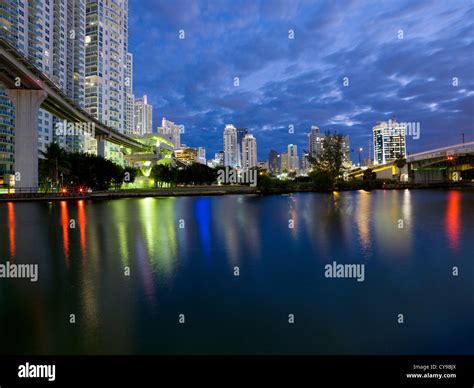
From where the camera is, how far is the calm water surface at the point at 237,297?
652 cm

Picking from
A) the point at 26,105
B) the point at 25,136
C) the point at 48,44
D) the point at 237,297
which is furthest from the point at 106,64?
the point at 237,297

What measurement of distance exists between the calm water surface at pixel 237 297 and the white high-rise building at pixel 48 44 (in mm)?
94180

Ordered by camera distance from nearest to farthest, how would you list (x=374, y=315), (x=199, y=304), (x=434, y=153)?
(x=374, y=315) < (x=199, y=304) < (x=434, y=153)

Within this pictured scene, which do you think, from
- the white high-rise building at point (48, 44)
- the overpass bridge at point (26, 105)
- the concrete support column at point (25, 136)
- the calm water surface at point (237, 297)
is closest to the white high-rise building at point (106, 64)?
the white high-rise building at point (48, 44)

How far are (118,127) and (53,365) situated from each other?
144m

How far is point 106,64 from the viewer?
133 m

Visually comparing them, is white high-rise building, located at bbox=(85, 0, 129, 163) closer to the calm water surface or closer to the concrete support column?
the concrete support column

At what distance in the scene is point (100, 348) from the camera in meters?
6.20

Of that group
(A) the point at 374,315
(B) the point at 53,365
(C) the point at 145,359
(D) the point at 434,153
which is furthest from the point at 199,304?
(D) the point at 434,153

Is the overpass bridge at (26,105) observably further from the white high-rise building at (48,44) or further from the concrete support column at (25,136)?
the white high-rise building at (48,44)

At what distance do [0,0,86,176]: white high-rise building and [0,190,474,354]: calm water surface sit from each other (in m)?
94.2

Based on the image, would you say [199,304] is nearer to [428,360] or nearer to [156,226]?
[428,360]

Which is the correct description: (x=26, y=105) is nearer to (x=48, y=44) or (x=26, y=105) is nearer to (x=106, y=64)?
Answer: (x=48, y=44)

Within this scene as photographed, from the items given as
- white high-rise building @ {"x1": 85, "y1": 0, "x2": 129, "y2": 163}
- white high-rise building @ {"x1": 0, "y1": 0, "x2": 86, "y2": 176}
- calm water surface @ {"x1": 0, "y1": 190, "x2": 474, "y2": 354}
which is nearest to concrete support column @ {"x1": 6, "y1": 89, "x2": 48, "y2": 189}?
calm water surface @ {"x1": 0, "y1": 190, "x2": 474, "y2": 354}
